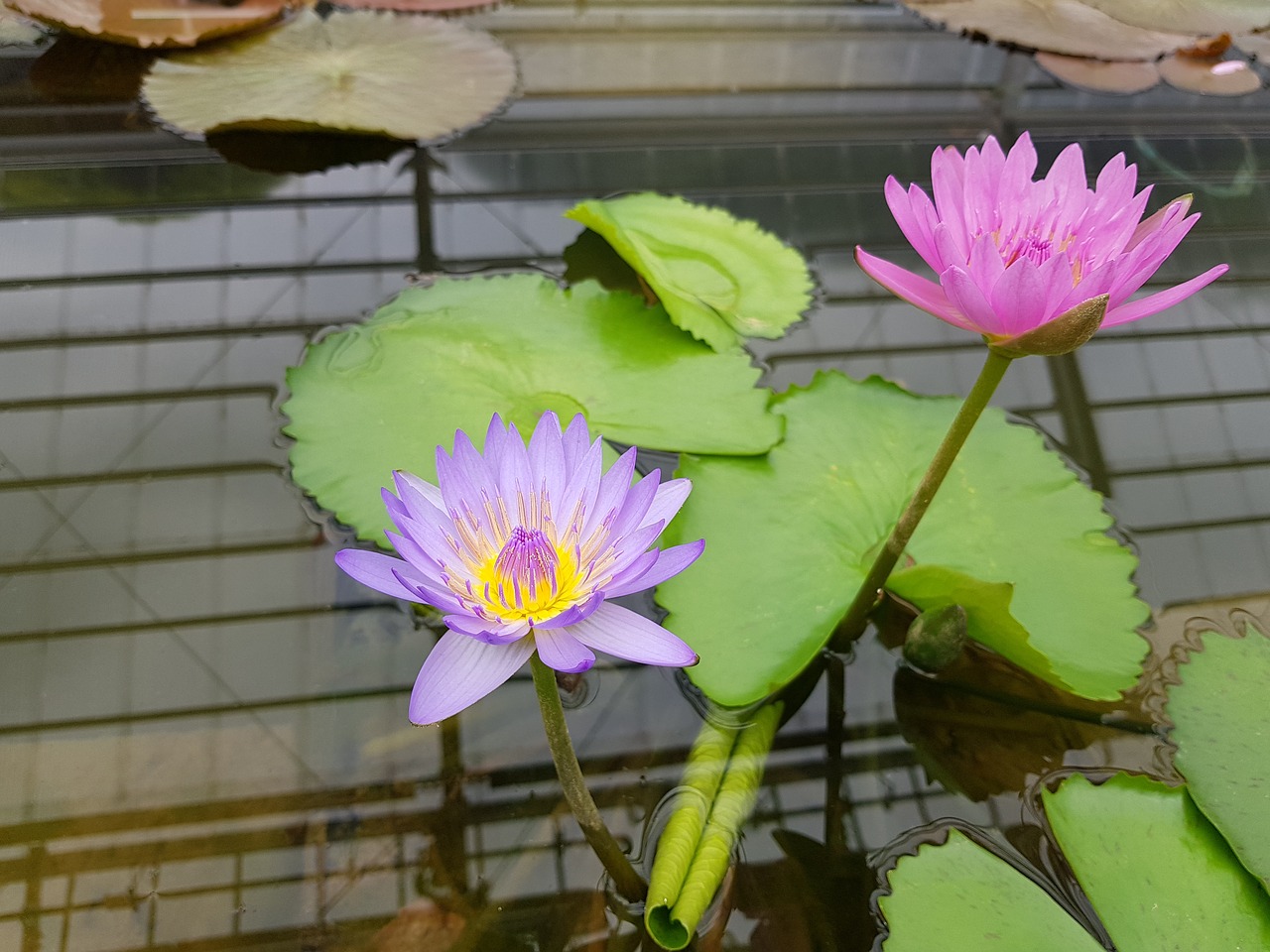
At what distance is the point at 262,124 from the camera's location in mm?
2844

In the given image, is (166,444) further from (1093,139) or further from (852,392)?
(1093,139)

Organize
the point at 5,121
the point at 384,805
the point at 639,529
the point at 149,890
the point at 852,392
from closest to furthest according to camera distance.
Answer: the point at 639,529 < the point at 149,890 < the point at 384,805 < the point at 852,392 < the point at 5,121

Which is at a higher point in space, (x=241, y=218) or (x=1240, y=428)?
(x=241, y=218)

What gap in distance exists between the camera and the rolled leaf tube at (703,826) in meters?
1.34

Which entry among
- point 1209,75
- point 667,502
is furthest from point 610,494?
point 1209,75

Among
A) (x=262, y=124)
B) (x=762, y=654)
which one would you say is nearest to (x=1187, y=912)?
(x=762, y=654)

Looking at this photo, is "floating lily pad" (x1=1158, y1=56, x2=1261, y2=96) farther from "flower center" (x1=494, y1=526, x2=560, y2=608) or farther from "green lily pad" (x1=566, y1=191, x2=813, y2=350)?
"flower center" (x1=494, y1=526, x2=560, y2=608)

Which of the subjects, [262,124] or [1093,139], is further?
[1093,139]

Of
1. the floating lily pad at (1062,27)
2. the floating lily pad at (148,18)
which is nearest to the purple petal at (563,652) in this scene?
the floating lily pad at (148,18)

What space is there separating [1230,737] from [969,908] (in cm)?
61

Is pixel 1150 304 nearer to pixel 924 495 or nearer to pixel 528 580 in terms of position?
pixel 924 495

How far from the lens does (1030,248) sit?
4.24ft

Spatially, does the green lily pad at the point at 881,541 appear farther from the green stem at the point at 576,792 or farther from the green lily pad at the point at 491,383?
the green stem at the point at 576,792

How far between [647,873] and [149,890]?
822 mm
